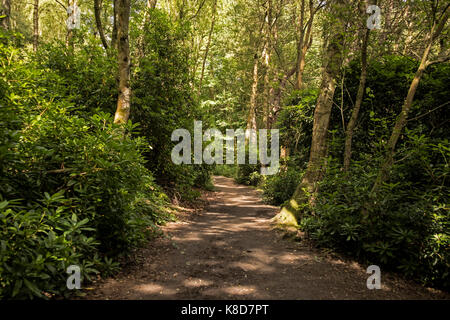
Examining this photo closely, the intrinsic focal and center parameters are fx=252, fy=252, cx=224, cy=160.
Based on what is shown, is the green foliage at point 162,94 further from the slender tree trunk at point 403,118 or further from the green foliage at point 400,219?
the slender tree trunk at point 403,118

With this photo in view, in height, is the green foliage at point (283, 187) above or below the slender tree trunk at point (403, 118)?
below

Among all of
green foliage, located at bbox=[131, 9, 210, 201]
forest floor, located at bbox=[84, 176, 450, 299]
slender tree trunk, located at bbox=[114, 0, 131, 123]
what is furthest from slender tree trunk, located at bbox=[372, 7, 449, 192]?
green foliage, located at bbox=[131, 9, 210, 201]

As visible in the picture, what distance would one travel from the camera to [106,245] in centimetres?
356

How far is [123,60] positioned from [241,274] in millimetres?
5270

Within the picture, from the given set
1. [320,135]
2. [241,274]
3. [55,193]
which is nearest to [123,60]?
[55,193]

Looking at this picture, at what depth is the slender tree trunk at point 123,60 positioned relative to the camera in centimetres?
579

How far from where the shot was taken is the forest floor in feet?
10.1

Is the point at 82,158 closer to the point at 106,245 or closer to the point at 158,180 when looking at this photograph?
the point at 106,245

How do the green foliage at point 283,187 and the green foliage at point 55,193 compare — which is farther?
the green foliage at point 283,187

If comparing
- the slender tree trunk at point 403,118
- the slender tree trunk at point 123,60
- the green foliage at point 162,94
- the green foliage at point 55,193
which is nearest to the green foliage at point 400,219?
the slender tree trunk at point 403,118

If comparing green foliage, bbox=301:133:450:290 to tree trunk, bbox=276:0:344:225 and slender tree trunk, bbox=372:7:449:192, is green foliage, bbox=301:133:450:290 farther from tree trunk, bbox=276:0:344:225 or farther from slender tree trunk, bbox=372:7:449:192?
tree trunk, bbox=276:0:344:225

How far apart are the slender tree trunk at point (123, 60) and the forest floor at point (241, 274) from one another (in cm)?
305
